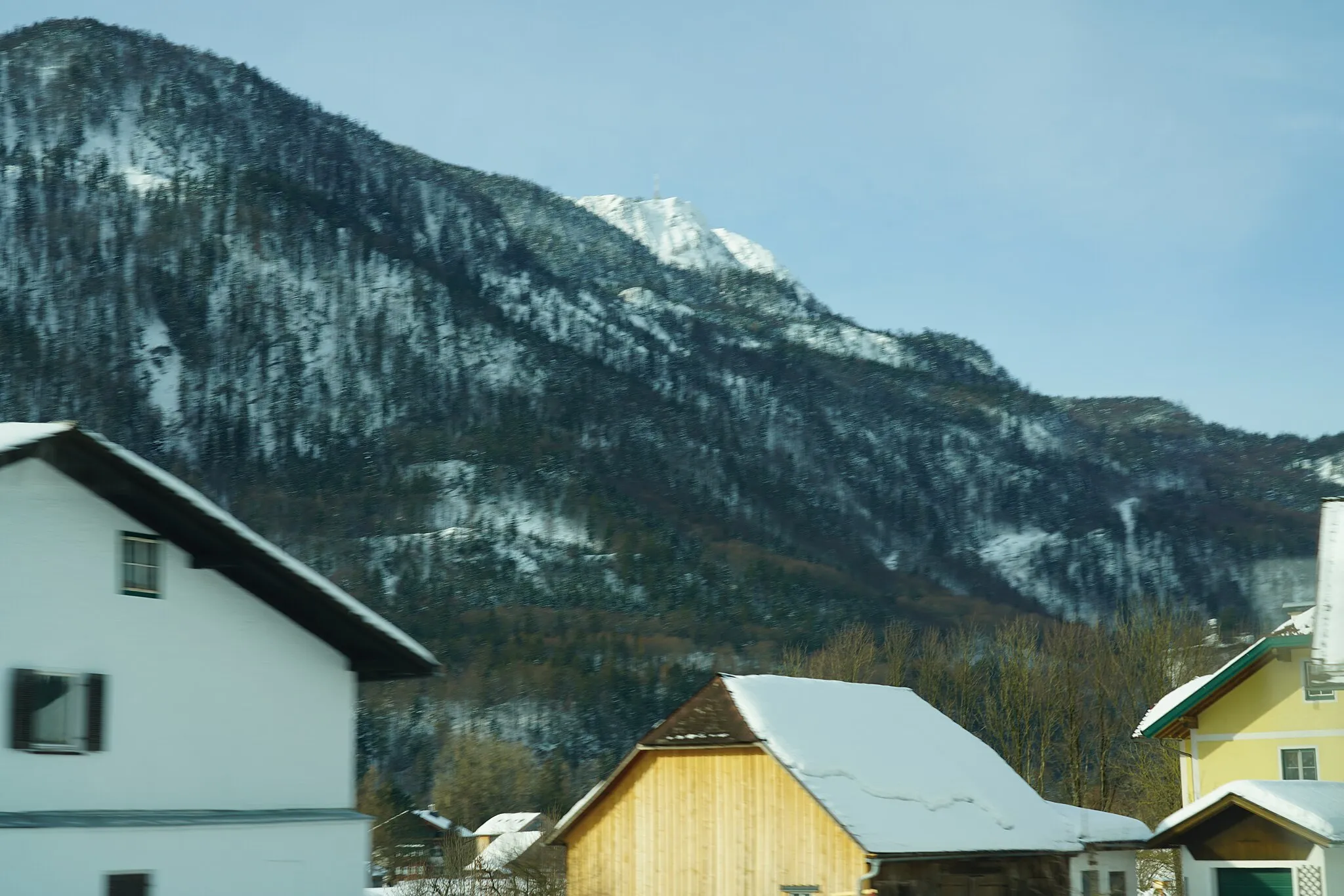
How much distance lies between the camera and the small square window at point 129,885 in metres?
18.8

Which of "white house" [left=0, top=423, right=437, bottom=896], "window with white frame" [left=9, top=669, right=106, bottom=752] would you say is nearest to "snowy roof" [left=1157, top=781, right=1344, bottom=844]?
"white house" [left=0, top=423, right=437, bottom=896]

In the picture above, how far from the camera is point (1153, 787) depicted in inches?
2458

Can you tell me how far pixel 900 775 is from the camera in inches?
1310

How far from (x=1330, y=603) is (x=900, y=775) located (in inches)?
604

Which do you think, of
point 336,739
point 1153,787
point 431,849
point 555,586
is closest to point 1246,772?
point 1153,787

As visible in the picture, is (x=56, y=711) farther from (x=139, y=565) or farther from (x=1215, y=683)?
(x=1215, y=683)

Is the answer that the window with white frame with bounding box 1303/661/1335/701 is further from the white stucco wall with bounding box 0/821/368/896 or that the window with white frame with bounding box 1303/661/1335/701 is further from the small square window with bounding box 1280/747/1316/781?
the white stucco wall with bounding box 0/821/368/896

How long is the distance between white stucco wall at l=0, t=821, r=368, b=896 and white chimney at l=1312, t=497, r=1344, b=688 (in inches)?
503

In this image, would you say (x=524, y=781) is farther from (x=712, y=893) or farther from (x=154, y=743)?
(x=154, y=743)

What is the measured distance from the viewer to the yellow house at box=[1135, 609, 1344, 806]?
132ft

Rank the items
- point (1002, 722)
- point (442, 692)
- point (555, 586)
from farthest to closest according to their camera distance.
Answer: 1. point (555, 586)
2. point (442, 692)
3. point (1002, 722)

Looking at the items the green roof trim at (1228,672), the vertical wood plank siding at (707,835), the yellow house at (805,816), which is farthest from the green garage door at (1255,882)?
the vertical wood plank siding at (707,835)

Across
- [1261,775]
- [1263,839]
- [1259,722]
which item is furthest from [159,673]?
[1259,722]

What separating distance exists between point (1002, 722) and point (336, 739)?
6287 centimetres
